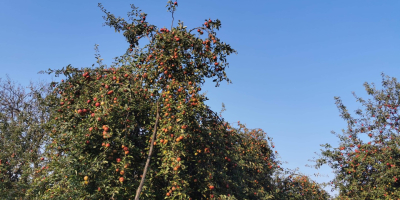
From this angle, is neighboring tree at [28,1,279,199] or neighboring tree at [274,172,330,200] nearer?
neighboring tree at [28,1,279,199]

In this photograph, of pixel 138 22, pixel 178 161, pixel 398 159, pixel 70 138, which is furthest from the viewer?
pixel 398 159

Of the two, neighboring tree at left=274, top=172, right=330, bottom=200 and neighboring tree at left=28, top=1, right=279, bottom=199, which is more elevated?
neighboring tree at left=274, top=172, right=330, bottom=200

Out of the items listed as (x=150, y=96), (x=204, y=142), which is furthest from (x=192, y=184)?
(x=150, y=96)

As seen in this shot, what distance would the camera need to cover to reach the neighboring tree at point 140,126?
702 centimetres

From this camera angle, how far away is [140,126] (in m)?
8.50

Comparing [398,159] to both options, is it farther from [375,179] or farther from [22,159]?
[22,159]

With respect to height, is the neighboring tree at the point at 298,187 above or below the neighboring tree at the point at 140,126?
above

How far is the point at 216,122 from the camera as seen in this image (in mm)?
8641

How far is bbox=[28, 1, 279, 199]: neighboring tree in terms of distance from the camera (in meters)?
7.02

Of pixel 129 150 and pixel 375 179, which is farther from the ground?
pixel 375 179

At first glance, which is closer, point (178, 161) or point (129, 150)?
point (178, 161)

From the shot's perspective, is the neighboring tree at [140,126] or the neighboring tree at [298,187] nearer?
the neighboring tree at [140,126]

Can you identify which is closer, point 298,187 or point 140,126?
point 140,126

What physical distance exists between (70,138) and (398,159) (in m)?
15.5
